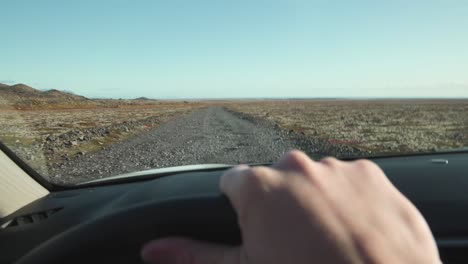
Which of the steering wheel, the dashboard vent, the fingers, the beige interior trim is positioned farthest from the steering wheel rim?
the beige interior trim

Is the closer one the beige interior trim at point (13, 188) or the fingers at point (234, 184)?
the fingers at point (234, 184)

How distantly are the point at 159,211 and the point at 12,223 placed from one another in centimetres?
184

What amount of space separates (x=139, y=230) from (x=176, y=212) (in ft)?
0.32

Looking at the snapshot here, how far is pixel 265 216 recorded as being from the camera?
85 centimetres

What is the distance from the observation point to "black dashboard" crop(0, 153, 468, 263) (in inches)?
44.1

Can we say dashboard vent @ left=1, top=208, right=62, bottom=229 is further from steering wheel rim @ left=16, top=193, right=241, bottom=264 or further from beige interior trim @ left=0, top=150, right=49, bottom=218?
steering wheel rim @ left=16, top=193, right=241, bottom=264

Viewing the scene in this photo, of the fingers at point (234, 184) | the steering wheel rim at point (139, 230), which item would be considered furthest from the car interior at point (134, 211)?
the fingers at point (234, 184)

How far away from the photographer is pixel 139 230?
45.3 inches

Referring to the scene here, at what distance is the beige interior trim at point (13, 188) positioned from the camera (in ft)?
9.13

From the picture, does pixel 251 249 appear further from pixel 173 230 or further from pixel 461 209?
pixel 461 209

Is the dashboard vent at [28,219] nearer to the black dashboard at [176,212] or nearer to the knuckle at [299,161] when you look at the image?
the black dashboard at [176,212]

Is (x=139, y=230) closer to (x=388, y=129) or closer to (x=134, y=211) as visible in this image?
(x=134, y=211)

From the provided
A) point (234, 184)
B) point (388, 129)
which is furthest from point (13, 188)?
point (388, 129)

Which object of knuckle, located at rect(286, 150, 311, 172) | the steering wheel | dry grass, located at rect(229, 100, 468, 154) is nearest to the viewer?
knuckle, located at rect(286, 150, 311, 172)
